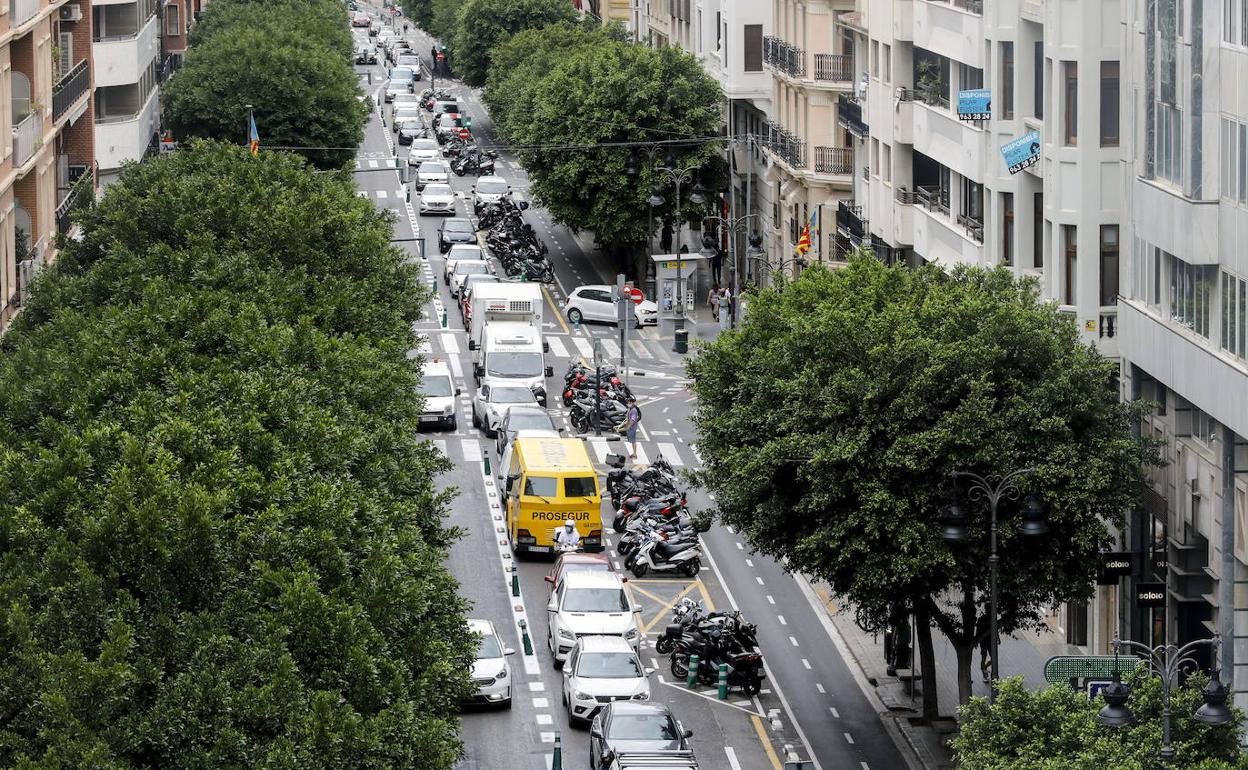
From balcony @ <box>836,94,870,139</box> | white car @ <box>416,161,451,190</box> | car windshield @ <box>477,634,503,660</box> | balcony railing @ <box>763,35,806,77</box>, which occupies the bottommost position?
car windshield @ <box>477,634,503,660</box>

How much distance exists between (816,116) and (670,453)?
67.6 feet

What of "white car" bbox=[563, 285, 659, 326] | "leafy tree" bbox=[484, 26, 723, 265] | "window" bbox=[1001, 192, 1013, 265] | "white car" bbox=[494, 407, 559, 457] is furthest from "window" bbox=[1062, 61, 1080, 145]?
"leafy tree" bbox=[484, 26, 723, 265]

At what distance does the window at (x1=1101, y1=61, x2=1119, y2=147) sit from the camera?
49438 millimetres

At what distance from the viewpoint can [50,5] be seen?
205ft

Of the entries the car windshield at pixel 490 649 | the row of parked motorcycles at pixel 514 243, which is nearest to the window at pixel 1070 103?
the car windshield at pixel 490 649

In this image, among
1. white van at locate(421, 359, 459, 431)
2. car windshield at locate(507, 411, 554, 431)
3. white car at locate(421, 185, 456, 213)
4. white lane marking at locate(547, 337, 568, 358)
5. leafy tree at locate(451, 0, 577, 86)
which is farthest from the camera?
leafy tree at locate(451, 0, 577, 86)

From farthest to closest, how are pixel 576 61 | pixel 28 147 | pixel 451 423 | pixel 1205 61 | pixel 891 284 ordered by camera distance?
1. pixel 576 61
2. pixel 451 423
3. pixel 28 147
4. pixel 891 284
5. pixel 1205 61

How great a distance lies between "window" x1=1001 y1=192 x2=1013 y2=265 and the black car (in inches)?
1975

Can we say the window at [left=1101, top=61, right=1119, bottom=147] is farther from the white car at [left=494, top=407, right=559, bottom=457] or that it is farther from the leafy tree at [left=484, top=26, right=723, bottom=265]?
the leafy tree at [left=484, top=26, right=723, bottom=265]

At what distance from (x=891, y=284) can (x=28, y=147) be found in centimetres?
2309

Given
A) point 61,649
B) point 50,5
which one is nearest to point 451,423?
point 50,5

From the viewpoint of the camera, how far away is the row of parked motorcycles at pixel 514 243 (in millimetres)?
99688

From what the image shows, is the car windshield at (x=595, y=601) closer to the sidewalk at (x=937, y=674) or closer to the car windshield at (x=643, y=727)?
the sidewalk at (x=937, y=674)

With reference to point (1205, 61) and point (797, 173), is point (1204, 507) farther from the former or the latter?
point (797, 173)
